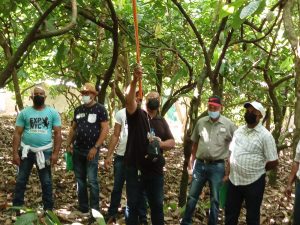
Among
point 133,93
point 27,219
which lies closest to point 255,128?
point 133,93

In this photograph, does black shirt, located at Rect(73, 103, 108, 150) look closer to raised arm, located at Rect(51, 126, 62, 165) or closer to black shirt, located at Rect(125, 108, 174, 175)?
raised arm, located at Rect(51, 126, 62, 165)

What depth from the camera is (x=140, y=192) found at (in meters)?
4.37

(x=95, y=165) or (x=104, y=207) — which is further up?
(x=95, y=165)

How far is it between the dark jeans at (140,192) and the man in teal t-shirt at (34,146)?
142 centimetres

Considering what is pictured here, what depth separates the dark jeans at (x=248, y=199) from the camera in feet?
15.4

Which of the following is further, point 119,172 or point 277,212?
point 277,212

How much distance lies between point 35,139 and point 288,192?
3008 millimetres

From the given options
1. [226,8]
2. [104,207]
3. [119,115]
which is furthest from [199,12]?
[226,8]

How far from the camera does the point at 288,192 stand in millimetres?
4684

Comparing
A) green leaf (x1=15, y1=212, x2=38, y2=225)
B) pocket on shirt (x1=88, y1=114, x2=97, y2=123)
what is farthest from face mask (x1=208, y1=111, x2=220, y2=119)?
green leaf (x1=15, y1=212, x2=38, y2=225)

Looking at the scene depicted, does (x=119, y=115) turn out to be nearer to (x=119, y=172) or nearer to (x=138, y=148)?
(x=119, y=172)

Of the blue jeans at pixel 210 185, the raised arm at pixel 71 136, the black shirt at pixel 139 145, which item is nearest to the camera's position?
the black shirt at pixel 139 145

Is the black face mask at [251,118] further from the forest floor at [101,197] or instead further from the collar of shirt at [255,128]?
the forest floor at [101,197]

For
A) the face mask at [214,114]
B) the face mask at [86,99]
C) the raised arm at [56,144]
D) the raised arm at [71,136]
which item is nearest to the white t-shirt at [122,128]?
the face mask at [86,99]
